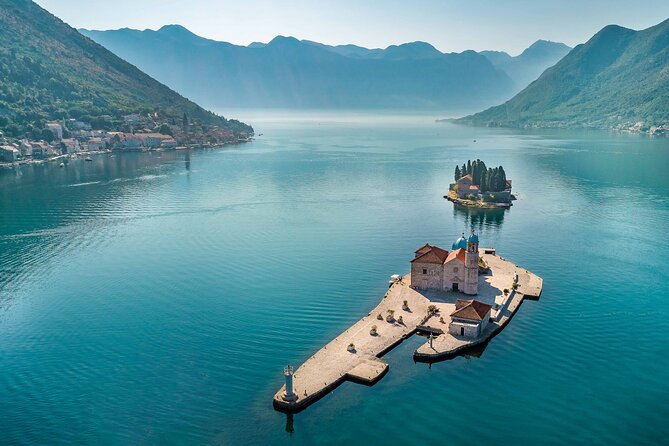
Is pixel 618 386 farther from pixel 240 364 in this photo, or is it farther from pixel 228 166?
pixel 228 166

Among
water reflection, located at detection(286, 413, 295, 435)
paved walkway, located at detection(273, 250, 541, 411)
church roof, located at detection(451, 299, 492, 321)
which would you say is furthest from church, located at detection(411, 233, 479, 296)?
water reflection, located at detection(286, 413, 295, 435)

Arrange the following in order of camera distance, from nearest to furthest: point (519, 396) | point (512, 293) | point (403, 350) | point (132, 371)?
point (519, 396), point (132, 371), point (403, 350), point (512, 293)

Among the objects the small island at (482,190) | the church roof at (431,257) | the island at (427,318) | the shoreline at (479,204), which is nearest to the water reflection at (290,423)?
the island at (427,318)

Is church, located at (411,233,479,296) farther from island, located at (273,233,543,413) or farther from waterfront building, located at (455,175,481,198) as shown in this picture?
waterfront building, located at (455,175,481,198)

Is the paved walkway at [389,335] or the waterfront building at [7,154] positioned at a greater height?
the waterfront building at [7,154]

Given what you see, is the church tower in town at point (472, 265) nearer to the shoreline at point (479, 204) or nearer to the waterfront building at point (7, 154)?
the shoreline at point (479, 204)

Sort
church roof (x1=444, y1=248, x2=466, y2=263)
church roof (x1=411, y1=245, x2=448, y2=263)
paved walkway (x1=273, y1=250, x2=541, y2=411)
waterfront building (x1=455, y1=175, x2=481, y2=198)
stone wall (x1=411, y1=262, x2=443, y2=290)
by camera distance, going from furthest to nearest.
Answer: waterfront building (x1=455, y1=175, x2=481, y2=198) < stone wall (x1=411, y1=262, x2=443, y2=290) < church roof (x1=411, y1=245, x2=448, y2=263) < church roof (x1=444, y1=248, x2=466, y2=263) < paved walkway (x1=273, y1=250, x2=541, y2=411)

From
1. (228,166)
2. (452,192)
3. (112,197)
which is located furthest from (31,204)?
(452,192)
